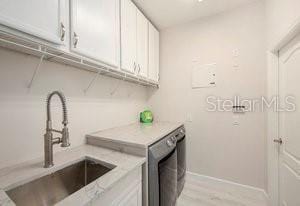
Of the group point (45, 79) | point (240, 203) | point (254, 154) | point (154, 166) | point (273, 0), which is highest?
point (273, 0)

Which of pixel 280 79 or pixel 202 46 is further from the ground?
pixel 202 46

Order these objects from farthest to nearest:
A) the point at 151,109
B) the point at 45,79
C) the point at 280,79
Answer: the point at 151,109, the point at 280,79, the point at 45,79

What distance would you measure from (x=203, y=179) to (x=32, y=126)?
234 cm

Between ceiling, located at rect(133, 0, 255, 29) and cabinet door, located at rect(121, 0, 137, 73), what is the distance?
34 cm

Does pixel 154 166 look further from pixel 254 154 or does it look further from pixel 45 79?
pixel 254 154

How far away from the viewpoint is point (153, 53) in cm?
239

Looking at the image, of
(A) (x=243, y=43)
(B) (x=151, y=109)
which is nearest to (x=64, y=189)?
(B) (x=151, y=109)

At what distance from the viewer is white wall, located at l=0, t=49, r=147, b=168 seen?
39.2 inches

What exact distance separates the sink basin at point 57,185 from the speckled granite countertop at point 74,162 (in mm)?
35

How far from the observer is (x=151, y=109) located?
9.00ft

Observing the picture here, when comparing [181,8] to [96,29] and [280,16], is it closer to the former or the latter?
[280,16]

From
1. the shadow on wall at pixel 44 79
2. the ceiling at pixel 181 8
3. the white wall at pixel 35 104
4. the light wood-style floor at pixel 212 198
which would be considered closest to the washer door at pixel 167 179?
the light wood-style floor at pixel 212 198

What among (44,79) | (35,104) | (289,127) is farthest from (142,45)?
(289,127)

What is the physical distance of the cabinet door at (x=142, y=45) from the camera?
192 centimetres
